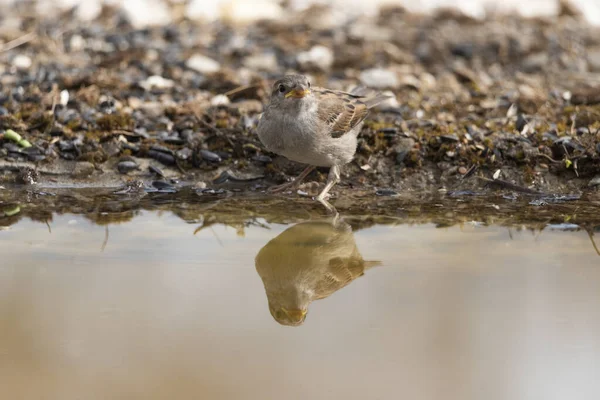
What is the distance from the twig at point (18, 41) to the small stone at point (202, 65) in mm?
2487

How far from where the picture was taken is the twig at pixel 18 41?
1020cm

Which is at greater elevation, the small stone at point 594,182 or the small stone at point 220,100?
the small stone at point 594,182

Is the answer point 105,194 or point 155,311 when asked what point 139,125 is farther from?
point 155,311

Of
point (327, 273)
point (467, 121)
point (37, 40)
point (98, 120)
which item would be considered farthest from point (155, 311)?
point (37, 40)

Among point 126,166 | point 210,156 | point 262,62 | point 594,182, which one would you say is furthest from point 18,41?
point 594,182

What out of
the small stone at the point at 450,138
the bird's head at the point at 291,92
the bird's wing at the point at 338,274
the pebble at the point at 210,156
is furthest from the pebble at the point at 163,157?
the bird's wing at the point at 338,274

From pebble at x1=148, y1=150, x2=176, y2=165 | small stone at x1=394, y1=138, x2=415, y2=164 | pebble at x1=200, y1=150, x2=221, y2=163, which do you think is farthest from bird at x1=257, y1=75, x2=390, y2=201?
pebble at x1=148, y1=150, x2=176, y2=165

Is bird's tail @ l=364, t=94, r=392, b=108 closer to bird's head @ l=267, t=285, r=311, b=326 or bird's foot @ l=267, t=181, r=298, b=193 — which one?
bird's foot @ l=267, t=181, r=298, b=193

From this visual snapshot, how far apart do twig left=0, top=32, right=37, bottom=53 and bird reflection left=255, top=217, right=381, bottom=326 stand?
642 cm

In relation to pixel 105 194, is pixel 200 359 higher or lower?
higher

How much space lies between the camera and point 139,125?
7617mm

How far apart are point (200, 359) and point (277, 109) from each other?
11.2ft

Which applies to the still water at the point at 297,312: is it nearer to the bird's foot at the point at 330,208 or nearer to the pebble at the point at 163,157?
the bird's foot at the point at 330,208

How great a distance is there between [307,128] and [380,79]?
10.1 feet
